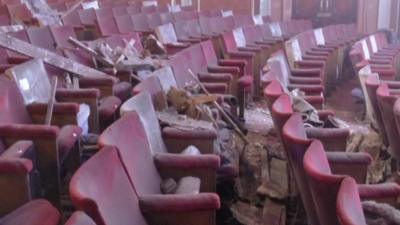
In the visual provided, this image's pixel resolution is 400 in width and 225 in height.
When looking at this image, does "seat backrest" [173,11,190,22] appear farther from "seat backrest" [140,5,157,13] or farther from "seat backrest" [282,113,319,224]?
"seat backrest" [282,113,319,224]

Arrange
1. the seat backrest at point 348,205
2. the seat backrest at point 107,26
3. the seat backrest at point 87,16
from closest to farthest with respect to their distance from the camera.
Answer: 1. the seat backrest at point 348,205
2. the seat backrest at point 107,26
3. the seat backrest at point 87,16

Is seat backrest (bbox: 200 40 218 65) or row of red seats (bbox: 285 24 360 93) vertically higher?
seat backrest (bbox: 200 40 218 65)

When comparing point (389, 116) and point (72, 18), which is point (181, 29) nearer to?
point (72, 18)

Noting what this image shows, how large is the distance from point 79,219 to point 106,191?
0.10 meters

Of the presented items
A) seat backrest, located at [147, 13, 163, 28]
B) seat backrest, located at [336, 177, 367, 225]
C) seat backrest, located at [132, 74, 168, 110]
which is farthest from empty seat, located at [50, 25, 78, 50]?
seat backrest, located at [336, 177, 367, 225]

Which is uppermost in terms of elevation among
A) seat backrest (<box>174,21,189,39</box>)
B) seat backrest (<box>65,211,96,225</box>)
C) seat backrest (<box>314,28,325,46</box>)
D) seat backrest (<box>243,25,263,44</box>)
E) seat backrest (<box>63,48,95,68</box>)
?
seat backrest (<box>65,211,96,225</box>)

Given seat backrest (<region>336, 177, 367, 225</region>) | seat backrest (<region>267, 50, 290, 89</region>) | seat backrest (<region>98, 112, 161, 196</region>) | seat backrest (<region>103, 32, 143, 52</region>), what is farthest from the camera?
seat backrest (<region>103, 32, 143, 52</region>)

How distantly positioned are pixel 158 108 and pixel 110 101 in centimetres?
18

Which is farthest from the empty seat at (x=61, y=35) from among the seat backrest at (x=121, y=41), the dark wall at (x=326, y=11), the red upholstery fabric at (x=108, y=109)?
the dark wall at (x=326, y=11)

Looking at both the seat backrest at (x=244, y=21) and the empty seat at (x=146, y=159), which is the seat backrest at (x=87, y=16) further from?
the empty seat at (x=146, y=159)

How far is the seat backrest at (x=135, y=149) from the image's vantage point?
2.68ft

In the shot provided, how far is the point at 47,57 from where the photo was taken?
150cm

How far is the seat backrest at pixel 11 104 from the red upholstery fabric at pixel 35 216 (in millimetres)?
347

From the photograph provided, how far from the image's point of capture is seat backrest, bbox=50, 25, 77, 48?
6.07 feet
